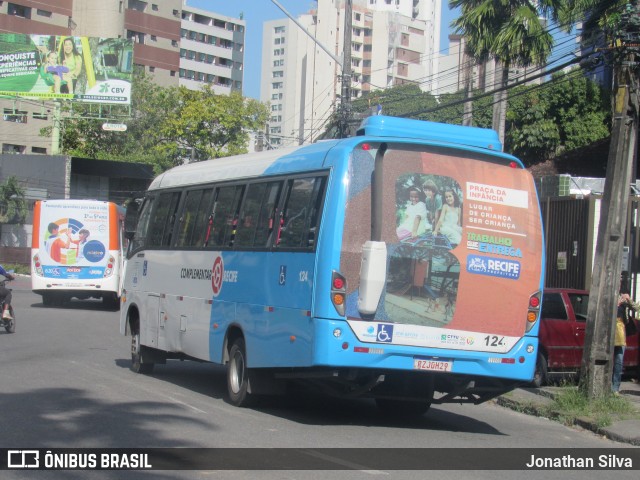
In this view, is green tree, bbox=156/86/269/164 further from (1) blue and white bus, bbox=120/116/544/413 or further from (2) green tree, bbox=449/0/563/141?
(1) blue and white bus, bbox=120/116/544/413

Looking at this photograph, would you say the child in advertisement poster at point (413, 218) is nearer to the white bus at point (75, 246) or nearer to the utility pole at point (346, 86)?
the utility pole at point (346, 86)

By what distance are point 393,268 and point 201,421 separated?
2.73 m

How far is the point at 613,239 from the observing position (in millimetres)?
12852

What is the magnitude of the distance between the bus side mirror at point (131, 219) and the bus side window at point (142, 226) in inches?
3.3

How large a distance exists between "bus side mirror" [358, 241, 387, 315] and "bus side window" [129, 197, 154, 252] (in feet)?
22.2

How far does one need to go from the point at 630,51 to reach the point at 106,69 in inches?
1761

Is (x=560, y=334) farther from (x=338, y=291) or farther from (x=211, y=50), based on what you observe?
(x=211, y=50)

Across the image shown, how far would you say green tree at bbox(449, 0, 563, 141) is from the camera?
78.8 ft

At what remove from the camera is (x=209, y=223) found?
13016 millimetres

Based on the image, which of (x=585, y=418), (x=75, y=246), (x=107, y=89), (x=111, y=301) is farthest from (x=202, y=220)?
(x=107, y=89)

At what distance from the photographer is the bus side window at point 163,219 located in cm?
1450

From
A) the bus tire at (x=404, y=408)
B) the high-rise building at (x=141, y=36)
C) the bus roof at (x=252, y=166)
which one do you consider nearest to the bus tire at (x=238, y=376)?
the bus tire at (x=404, y=408)

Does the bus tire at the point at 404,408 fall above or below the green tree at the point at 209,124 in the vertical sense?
below

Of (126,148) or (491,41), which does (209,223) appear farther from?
(126,148)
